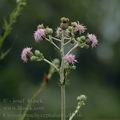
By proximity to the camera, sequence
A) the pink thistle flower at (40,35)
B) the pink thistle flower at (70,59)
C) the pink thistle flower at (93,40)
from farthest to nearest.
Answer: the pink thistle flower at (93,40) < the pink thistle flower at (40,35) < the pink thistle flower at (70,59)

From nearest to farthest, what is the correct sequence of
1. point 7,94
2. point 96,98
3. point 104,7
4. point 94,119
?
point 94,119
point 7,94
point 96,98
point 104,7

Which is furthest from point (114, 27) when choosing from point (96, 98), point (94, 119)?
point (94, 119)

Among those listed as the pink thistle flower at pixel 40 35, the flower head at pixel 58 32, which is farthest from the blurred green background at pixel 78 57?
the flower head at pixel 58 32

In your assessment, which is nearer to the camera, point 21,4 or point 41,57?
point 41,57

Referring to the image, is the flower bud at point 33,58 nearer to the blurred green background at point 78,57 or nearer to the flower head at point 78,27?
the flower head at point 78,27

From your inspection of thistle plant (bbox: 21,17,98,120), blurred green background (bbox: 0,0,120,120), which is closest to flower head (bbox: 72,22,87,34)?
thistle plant (bbox: 21,17,98,120)

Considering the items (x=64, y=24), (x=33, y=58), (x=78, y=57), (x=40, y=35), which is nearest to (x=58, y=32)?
(x=64, y=24)

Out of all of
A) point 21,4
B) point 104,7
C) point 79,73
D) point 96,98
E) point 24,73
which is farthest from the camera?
point 104,7

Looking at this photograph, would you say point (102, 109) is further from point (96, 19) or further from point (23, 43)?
point (96, 19)
